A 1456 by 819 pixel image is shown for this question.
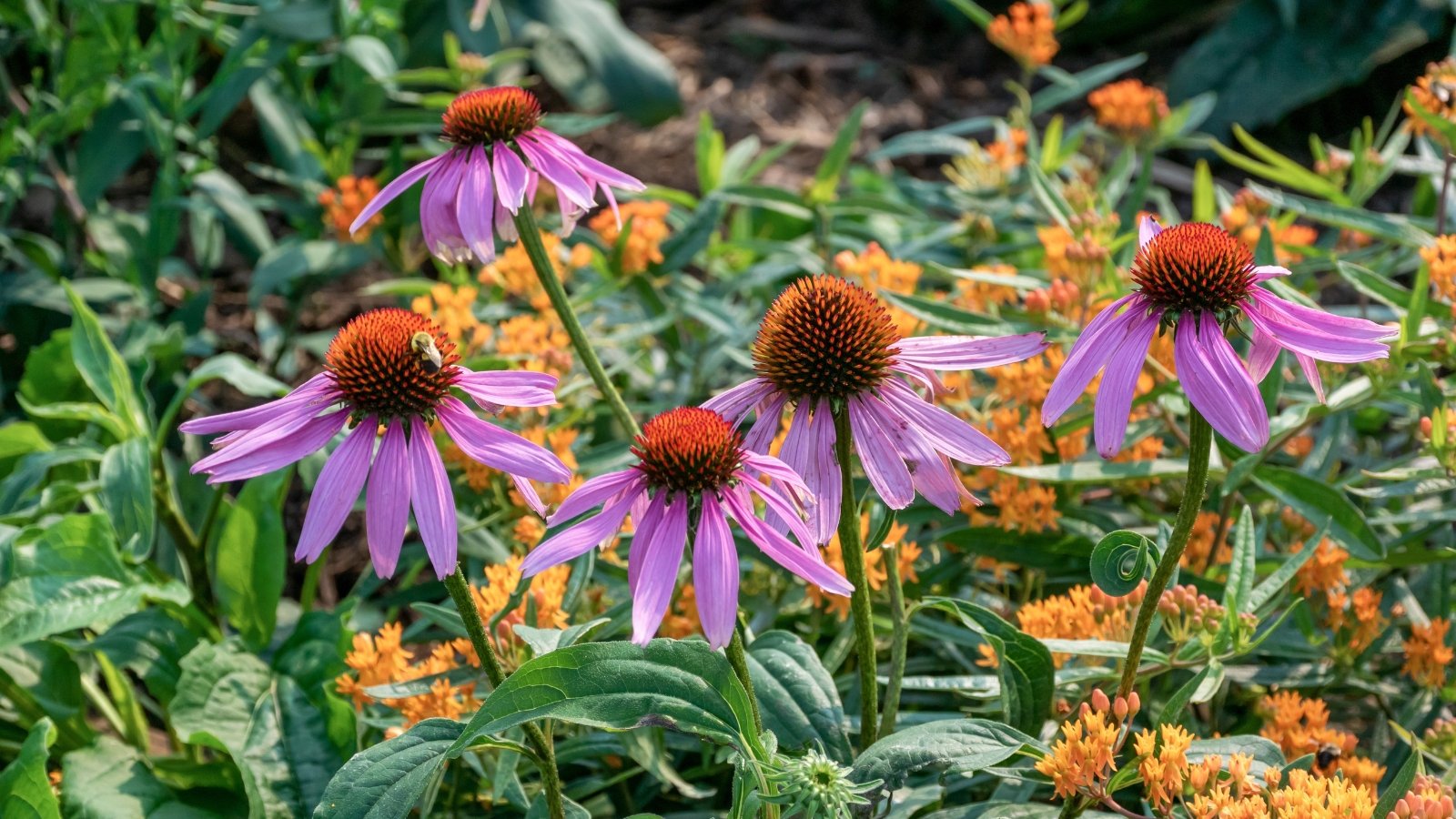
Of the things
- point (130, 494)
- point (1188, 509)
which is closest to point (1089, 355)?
point (1188, 509)

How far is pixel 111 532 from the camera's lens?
1.94m

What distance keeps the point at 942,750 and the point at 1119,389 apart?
15.4 inches

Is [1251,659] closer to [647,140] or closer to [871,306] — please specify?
[871,306]

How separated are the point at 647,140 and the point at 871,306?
10.4 feet

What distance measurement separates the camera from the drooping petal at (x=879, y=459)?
1.22 metres

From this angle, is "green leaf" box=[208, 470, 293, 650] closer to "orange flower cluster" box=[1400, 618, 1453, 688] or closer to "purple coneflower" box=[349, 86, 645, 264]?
"purple coneflower" box=[349, 86, 645, 264]

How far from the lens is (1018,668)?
1.44 metres

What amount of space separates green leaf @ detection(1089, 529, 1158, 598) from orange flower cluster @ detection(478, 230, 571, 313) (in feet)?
4.42

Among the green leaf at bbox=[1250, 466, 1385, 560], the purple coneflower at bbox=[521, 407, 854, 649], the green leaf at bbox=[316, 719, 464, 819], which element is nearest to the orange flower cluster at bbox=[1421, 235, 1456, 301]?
the green leaf at bbox=[1250, 466, 1385, 560]

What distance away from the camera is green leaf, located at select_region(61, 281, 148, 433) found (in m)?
2.13

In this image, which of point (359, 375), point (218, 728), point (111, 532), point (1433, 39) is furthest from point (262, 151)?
point (1433, 39)

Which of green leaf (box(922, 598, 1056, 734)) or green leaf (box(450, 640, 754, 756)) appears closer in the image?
green leaf (box(450, 640, 754, 756))

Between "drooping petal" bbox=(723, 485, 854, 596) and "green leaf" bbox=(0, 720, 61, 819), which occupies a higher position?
"drooping petal" bbox=(723, 485, 854, 596)

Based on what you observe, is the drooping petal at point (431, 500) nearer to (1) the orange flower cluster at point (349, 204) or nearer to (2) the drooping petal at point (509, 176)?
(2) the drooping petal at point (509, 176)
